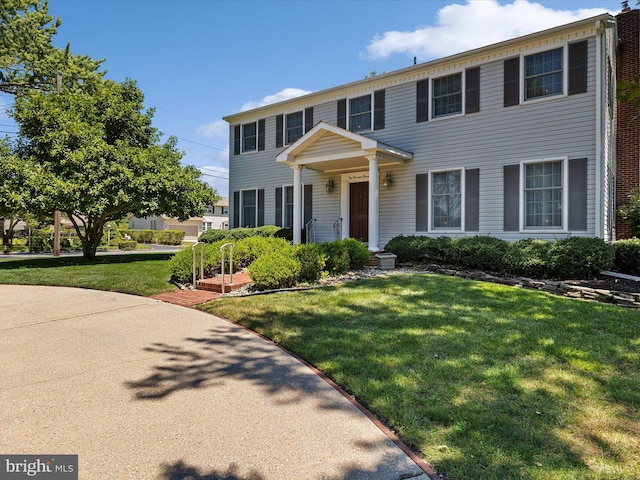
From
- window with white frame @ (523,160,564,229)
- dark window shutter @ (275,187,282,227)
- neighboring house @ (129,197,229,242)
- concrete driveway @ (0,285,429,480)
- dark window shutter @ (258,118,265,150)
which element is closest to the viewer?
concrete driveway @ (0,285,429,480)

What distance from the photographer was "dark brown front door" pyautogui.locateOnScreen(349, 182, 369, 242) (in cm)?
1325

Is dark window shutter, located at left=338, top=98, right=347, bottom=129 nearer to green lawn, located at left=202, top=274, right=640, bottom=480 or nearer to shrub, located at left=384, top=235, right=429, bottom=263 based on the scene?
shrub, located at left=384, top=235, right=429, bottom=263

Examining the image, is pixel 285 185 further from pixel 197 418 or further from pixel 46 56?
pixel 46 56

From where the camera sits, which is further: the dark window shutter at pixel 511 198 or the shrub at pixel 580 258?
the dark window shutter at pixel 511 198

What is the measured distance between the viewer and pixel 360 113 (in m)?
13.3

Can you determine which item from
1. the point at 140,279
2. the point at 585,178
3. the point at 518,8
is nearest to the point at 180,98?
the point at 140,279

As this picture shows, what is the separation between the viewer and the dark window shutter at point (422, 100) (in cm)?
1179

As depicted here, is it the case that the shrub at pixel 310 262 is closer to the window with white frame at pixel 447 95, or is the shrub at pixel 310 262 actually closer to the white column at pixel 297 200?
the white column at pixel 297 200

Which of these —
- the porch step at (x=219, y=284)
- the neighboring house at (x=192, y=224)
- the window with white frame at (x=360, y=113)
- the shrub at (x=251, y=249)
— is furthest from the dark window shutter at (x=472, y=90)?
the neighboring house at (x=192, y=224)

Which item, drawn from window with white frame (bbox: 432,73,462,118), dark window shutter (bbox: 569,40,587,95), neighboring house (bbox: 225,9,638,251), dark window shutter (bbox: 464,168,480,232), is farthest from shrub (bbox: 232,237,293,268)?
dark window shutter (bbox: 569,40,587,95)

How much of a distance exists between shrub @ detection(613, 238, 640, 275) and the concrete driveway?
835 centimetres

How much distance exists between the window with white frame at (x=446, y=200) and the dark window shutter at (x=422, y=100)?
70.2 inches

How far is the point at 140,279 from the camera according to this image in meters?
9.52

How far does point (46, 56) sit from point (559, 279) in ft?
76.5
